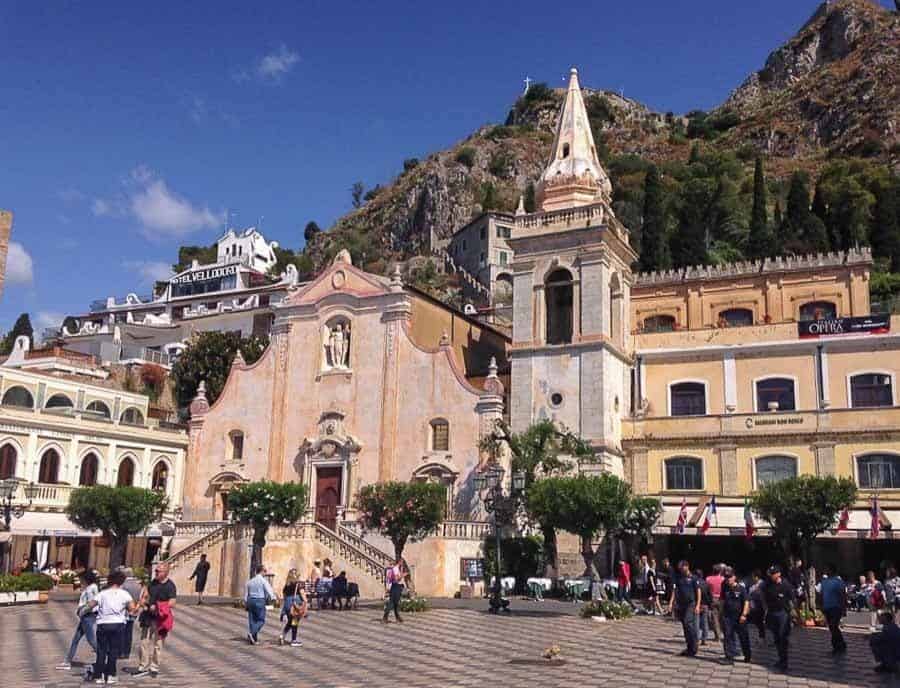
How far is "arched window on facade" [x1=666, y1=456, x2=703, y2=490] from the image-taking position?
3834 cm

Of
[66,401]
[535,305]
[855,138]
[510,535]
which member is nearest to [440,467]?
[510,535]

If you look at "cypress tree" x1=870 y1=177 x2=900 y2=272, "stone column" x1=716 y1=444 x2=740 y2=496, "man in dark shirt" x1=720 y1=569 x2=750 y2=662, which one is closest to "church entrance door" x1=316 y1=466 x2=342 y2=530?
"stone column" x1=716 y1=444 x2=740 y2=496

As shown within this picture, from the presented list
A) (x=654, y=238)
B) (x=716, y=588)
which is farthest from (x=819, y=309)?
(x=716, y=588)

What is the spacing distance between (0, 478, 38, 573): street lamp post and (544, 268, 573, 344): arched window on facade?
22.8 m

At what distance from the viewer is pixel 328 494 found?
42156 mm

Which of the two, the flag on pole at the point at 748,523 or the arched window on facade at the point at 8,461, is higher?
the arched window on facade at the point at 8,461

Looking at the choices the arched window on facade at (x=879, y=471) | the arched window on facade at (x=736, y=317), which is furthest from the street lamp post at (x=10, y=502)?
the arched window on facade at (x=736, y=317)

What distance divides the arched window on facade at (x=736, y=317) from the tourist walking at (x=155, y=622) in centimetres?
3871

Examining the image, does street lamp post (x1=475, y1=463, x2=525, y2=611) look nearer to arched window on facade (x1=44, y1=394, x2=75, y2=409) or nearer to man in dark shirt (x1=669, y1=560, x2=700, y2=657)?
man in dark shirt (x1=669, y1=560, x2=700, y2=657)

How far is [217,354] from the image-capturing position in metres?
66.1

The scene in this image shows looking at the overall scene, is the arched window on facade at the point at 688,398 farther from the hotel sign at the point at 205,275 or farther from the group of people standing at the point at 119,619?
the hotel sign at the point at 205,275

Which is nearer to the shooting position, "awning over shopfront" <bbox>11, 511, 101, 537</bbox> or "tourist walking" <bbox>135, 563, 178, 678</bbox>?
"tourist walking" <bbox>135, 563, 178, 678</bbox>

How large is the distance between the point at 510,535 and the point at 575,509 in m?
7.23

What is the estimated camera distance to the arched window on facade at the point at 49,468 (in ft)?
155
